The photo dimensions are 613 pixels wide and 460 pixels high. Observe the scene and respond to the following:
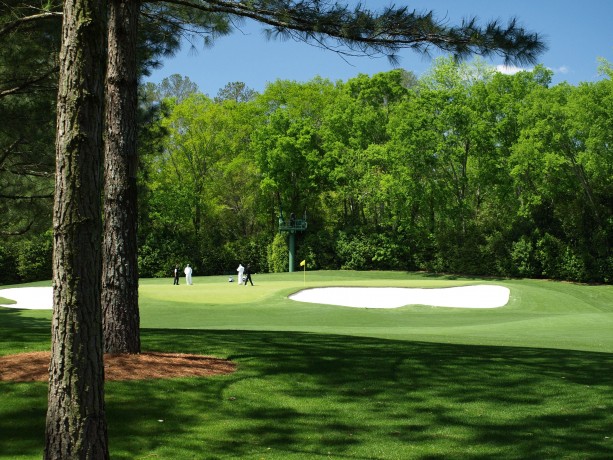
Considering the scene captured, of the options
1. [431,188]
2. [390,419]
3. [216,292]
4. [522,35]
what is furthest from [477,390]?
[431,188]

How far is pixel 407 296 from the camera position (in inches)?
1198

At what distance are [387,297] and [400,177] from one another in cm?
1549

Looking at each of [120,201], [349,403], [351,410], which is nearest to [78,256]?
[351,410]

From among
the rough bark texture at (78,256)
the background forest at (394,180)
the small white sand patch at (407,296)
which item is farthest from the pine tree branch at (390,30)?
the background forest at (394,180)

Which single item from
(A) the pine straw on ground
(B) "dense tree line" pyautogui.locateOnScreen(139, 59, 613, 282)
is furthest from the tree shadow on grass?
Answer: (B) "dense tree line" pyautogui.locateOnScreen(139, 59, 613, 282)

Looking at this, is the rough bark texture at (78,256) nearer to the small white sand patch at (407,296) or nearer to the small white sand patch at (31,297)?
the small white sand patch at (407,296)

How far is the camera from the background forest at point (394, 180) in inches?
1490

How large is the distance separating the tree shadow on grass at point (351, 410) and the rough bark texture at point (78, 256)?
1378 mm

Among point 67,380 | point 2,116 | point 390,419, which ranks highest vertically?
point 2,116

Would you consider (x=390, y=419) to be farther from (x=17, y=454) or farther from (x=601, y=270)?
(x=601, y=270)

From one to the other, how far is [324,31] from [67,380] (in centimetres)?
662

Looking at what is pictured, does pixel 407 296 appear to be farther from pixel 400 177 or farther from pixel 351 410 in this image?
pixel 351 410

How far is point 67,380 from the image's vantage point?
15.8ft

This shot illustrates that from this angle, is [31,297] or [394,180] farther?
[394,180]
